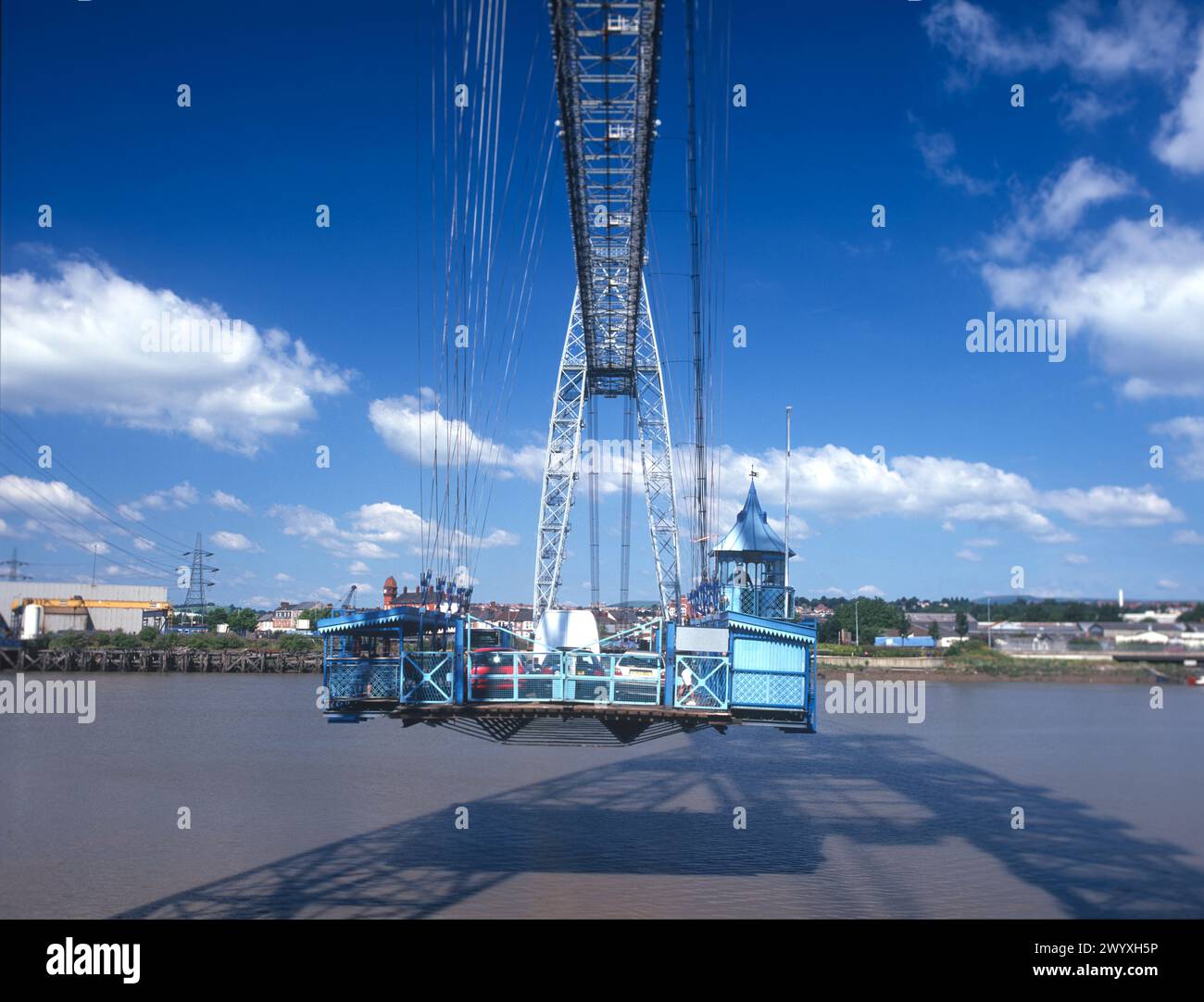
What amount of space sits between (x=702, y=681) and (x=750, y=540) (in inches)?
791

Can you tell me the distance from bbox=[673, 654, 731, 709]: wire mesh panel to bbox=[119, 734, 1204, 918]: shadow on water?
638 centimetres

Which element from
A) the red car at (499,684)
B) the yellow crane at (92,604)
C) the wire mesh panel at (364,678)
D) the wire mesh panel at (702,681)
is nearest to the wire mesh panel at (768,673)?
the wire mesh panel at (702,681)

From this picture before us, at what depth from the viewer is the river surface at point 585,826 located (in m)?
17.8

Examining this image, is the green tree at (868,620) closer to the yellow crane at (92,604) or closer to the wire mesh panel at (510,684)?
the yellow crane at (92,604)

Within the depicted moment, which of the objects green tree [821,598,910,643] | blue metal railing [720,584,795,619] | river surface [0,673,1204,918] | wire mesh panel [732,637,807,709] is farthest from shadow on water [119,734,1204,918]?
green tree [821,598,910,643]

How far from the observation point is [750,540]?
33.4 metres

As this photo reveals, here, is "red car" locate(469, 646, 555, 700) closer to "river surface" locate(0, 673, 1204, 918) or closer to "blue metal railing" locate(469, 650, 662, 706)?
"blue metal railing" locate(469, 650, 662, 706)

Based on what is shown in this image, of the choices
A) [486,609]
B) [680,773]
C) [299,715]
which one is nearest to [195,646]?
[299,715]

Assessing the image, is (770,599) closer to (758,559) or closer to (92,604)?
(758,559)

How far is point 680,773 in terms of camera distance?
1253 inches

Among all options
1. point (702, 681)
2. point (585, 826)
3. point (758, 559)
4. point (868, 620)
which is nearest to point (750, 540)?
point (758, 559)

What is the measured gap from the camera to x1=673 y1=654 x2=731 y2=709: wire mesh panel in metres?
13.7

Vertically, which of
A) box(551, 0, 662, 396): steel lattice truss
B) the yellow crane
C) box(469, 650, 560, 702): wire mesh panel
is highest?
box(551, 0, 662, 396): steel lattice truss

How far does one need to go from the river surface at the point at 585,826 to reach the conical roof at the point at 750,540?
7.09m
